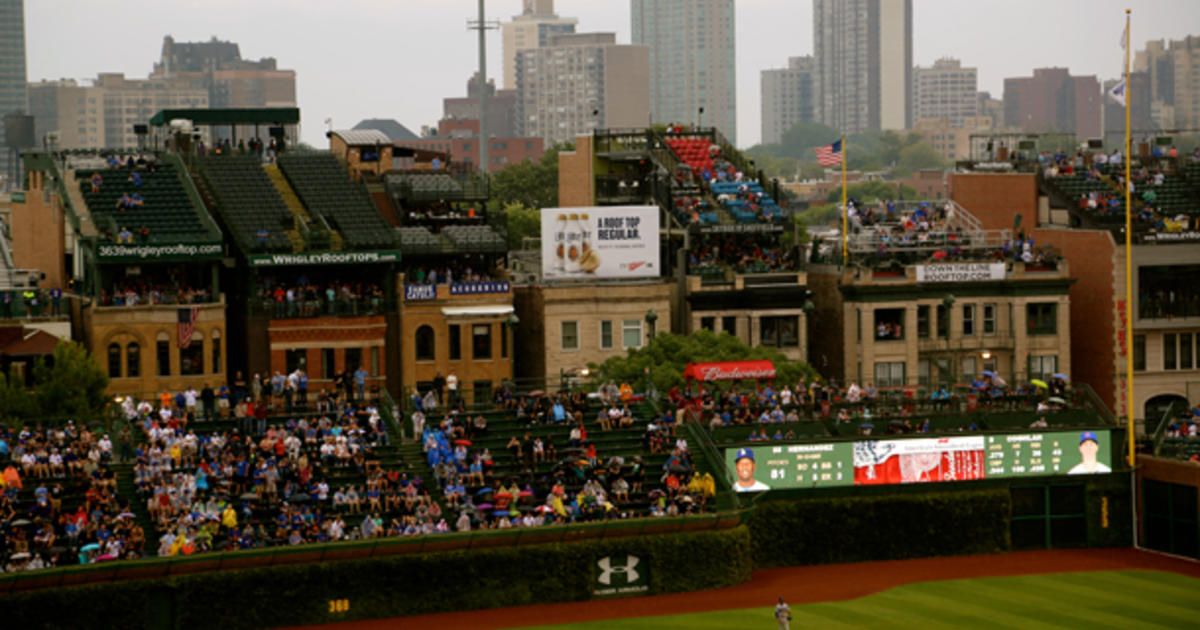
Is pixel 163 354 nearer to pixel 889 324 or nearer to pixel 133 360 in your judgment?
pixel 133 360

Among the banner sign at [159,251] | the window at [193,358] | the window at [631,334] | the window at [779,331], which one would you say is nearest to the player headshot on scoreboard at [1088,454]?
the window at [779,331]

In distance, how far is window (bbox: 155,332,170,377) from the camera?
70.7m

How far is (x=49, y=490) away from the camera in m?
55.3

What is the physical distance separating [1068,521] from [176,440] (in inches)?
1313

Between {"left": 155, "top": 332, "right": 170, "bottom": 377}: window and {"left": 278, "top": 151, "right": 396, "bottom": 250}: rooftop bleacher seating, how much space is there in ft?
29.2

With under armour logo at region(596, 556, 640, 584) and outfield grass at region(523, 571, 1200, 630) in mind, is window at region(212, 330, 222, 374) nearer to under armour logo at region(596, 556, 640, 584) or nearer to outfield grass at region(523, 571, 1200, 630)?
under armour logo at region(596, 556, 640, 584)

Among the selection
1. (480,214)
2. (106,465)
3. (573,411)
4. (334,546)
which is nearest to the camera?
(334,546)

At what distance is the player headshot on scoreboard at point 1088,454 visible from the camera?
65.9 meters

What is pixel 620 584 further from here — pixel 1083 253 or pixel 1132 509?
pixel 1083 253

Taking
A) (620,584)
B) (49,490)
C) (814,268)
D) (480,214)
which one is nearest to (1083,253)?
(814,268)

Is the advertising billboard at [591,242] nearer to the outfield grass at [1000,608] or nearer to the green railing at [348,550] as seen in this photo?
the green railing at [348,550]

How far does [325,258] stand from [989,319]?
31.4 meters

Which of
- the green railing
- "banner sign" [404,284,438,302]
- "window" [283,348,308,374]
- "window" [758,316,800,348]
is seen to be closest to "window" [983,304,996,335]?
"window" [758,316,800,348]

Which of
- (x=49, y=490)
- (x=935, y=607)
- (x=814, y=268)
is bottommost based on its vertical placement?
(x=935, y=607)
